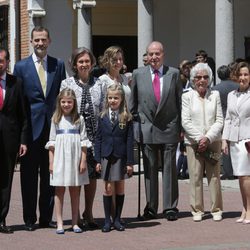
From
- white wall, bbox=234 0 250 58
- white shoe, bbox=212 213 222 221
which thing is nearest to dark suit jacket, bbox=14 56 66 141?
white shoe, bbox=212 213 222 221

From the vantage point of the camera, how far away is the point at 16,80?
372 inches

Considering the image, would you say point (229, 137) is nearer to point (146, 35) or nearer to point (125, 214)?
point (125, 214)

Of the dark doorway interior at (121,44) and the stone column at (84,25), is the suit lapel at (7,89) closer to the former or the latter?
the stone column at (84,25)

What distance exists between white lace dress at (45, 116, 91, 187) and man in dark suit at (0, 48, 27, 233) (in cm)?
35

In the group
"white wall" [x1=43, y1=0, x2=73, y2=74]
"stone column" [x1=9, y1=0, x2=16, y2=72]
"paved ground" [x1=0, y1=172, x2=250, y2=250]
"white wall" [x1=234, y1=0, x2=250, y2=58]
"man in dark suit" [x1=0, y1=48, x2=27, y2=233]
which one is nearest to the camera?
"paved ground" [x1=0, y1=172, x2=250, y2=250]

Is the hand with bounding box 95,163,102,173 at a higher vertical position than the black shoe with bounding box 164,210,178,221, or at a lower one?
higher

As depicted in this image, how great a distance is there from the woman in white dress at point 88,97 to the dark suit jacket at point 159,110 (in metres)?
0.82

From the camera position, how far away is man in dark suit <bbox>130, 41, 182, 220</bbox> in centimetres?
1028

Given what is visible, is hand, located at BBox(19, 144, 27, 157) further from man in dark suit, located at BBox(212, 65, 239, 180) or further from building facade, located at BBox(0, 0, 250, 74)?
building facade, located at BBox(0, 0, 250, 74)

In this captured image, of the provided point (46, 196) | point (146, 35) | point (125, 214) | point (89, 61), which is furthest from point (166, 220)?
point (146, 35)

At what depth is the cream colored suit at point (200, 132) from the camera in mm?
10070

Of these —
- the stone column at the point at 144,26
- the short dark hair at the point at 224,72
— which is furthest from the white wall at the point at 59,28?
the short dark hair at the point at 224,72

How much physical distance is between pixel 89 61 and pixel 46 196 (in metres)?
1.63

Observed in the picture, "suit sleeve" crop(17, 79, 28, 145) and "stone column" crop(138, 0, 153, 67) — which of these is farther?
"stone column" crop(138, 0, 153, 67)
